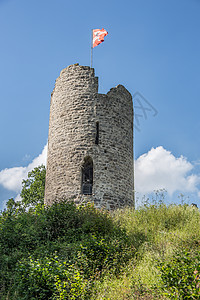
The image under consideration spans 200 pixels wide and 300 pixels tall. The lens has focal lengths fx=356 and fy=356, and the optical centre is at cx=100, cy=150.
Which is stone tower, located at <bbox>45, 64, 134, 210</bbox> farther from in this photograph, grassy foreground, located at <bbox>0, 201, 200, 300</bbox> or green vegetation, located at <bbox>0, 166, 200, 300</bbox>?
grassy foreground, located at <bbox>0, 201, 200, 300</bbox>

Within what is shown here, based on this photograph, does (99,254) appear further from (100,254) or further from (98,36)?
(98,36)

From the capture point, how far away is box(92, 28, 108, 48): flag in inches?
694

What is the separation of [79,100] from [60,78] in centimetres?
183

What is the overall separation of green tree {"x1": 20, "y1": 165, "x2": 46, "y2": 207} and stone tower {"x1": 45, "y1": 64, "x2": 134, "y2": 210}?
241 inches

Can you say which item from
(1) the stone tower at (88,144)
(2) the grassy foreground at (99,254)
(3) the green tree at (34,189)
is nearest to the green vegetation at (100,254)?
(2) the grassy foreground at (99,254)

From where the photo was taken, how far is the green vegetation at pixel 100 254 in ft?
22.3

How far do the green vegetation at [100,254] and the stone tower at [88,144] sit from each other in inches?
57.2

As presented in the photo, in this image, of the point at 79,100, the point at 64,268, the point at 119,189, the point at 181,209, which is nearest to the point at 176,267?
the point at 64,268

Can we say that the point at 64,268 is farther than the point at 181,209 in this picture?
No

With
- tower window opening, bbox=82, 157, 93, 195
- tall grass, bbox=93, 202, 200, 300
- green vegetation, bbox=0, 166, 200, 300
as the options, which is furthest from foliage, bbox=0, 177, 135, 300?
tower window opening, bbox=82, 157, 93, 195

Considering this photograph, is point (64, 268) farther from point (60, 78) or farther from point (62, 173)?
point (60, 78)

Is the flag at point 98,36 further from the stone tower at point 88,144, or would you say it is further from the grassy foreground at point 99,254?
the grassy foreground at point 99,254

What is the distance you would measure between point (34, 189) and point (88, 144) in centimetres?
812

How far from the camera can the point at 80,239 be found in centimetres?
1027
